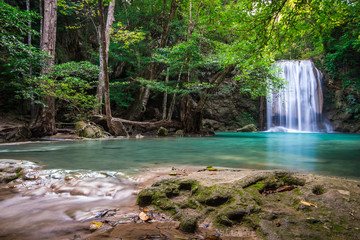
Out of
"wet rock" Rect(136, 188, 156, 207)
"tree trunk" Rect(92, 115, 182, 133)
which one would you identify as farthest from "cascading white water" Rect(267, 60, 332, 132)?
"wet rock" Rect(136, 188, 156, 207)

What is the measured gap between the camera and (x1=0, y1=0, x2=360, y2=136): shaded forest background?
5.91 metres

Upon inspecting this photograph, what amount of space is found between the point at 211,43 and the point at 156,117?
27.0 ft

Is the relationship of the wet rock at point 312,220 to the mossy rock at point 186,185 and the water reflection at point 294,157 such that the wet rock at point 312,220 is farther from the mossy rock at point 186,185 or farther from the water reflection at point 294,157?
the water reflection at point 294,157

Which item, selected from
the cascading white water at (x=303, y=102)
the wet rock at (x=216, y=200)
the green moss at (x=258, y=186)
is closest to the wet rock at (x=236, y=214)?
the wet rock at (x=216, y=200)

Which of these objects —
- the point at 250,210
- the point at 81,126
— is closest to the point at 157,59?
the point at 81,126

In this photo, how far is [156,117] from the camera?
17.8 metres

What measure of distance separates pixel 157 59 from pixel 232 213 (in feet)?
34.2

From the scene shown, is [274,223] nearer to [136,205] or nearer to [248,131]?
[136,205]

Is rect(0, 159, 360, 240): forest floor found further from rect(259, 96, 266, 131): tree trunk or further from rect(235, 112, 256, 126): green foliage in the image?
rect(259, 96, 266, 131): tree trunk

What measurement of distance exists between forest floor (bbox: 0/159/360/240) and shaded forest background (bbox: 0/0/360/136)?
111 inches

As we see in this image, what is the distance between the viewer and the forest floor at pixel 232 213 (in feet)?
4.34

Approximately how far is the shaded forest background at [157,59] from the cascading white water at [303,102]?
0.97m

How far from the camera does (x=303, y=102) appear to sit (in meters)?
20.3

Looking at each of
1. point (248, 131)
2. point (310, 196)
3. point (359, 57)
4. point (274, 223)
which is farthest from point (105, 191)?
point (359, 57)
